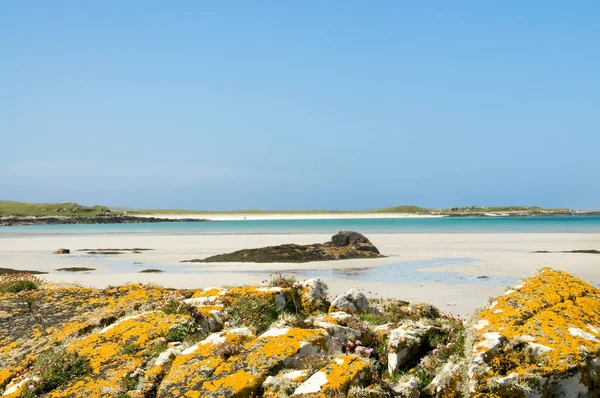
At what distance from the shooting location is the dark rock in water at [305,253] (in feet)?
116

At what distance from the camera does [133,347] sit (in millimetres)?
7426

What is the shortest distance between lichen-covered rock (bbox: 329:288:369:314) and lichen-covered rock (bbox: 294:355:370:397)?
3470 millimetres

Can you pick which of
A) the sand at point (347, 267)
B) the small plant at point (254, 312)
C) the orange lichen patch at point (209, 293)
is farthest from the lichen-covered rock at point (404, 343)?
the sand at point (347, 267)

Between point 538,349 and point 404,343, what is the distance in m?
1.85

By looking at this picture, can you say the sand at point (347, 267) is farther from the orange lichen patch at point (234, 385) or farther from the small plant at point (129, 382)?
the small plant at point (129, 382)

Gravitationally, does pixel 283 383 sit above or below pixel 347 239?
above

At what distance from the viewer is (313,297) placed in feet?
33.0

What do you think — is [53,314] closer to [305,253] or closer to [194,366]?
[194,366]

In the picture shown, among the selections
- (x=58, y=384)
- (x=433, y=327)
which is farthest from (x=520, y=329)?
(x=58, y=384)

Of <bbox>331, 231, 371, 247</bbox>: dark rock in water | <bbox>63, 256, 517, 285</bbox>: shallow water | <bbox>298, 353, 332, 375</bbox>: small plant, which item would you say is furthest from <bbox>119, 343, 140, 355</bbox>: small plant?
<bbox>331, 231, 371, 247</bbox>: dark rock in water

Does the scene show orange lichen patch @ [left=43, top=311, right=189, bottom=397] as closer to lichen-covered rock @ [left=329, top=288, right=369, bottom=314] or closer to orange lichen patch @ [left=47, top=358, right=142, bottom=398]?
orange lichen patch @ [left=47, top=358, right=142, bottom=398]

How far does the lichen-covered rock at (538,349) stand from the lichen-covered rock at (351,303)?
3.28m

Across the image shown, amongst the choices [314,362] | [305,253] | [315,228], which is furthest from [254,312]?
[315,228]

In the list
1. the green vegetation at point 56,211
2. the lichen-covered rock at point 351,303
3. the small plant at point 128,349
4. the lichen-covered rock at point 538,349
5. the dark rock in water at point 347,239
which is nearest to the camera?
the lichen-covered rock at point 538,349
